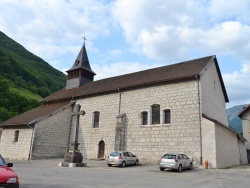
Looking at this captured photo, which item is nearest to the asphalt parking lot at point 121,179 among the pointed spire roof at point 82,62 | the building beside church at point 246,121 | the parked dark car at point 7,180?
the parked dark car at point 7,180

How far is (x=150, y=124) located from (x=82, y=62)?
17351 mm

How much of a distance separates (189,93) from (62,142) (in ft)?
47.3

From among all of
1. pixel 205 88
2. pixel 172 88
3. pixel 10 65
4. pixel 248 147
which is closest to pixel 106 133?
pixel 172 88

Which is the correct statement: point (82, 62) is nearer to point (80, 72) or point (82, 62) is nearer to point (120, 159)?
point (80, 72)

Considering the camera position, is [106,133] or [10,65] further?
[10,65]

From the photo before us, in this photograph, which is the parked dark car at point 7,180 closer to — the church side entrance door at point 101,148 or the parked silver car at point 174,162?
the parked silver car at point 174,162

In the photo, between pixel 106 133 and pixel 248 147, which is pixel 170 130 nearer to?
pixel 106 133

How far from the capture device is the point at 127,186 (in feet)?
28.2

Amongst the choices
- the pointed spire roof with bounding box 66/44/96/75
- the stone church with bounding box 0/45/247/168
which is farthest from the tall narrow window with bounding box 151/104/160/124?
the pointed spire roof with bounding box 66/44/96/75

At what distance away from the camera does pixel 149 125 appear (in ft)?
65.1

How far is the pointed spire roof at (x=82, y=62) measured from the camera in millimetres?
33062

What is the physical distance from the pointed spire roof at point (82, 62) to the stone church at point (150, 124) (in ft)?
A: 22.2

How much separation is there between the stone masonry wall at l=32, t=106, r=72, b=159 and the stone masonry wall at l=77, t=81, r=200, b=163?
213 cm

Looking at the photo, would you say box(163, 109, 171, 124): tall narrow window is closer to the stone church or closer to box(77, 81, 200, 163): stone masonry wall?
the stone church
